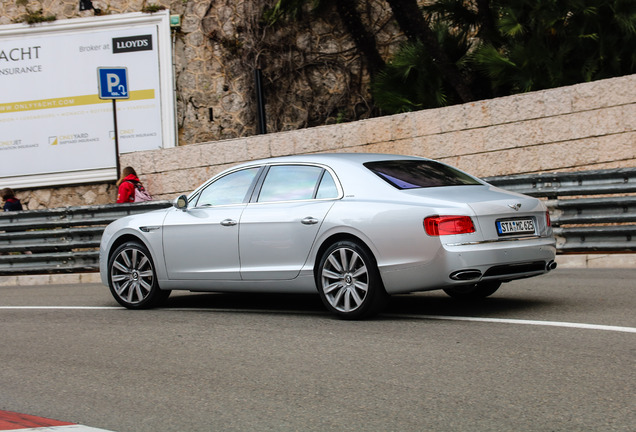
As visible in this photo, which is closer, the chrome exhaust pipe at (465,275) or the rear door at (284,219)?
the chrome exhaust pipe at (465,275)

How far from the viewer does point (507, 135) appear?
15.1 metres

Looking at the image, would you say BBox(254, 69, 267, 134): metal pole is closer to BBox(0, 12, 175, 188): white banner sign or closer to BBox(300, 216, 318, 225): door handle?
BBox(0, 12, 175, 188): white banner sign

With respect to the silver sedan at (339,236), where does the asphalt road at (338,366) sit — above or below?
below

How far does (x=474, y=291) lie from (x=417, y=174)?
143 centimetres

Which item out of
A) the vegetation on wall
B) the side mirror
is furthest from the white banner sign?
the side mirror

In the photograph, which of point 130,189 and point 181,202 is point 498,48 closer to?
point 130,189

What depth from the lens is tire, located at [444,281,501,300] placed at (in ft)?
30.0

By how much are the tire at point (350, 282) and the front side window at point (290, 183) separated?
74 centimetres

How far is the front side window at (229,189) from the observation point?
9328 mm

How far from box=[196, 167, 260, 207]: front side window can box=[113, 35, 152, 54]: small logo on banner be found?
12900 mm

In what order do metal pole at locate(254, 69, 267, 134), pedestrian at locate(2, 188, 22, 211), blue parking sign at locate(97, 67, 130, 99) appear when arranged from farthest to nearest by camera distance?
1. metal pole at locate(254, 69, 267, 134)
2. pedestrian at locate(2, 188, 22, 211)
3. blue parking sign at locate(97, 67, 130, 99)

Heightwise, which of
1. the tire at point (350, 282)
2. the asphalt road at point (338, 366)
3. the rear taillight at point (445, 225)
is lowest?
the asphalt road at point (338, 366)

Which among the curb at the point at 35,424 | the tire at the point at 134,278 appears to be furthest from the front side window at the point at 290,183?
the curb at the point at 35,424

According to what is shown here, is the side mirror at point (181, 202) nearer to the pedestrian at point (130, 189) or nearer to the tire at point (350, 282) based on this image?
the tire at point (350, 282)
